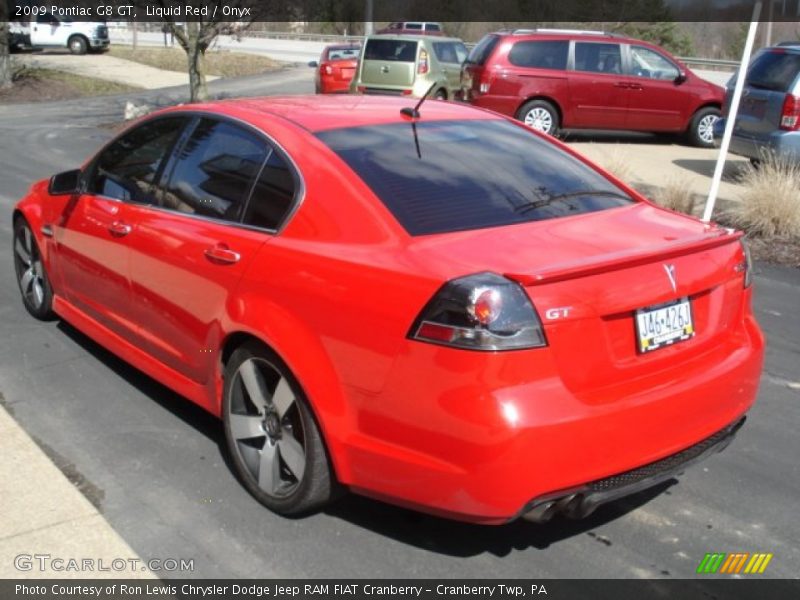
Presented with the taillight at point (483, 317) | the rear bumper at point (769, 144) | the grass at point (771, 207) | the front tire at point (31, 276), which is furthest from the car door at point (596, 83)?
the taillight at point (483, 317)

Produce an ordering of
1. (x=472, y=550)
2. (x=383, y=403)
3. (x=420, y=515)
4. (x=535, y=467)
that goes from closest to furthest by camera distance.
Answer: (x=535, y=467) → (x=383, y=403) → (x=472, y=550) → (x=420, y=515)

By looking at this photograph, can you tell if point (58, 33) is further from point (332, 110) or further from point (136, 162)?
point (332, 110)

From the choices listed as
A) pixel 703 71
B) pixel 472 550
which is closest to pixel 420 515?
pixel 472 550

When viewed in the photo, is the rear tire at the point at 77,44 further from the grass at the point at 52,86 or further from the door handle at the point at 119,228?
the door handle at the point at 119,228

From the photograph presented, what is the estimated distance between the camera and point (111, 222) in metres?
4.75

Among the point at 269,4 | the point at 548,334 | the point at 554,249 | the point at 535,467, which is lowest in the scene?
the point at 535,467

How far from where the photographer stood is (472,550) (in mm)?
3523

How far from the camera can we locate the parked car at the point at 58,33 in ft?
134

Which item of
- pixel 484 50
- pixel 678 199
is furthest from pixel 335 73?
pixel 678 199

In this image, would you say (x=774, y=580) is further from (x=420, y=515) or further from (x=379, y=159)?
(x=379, y=159)

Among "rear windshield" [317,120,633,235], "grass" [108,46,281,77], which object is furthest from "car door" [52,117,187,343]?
"grass" [108,46,281,77]

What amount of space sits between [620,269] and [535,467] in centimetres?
77

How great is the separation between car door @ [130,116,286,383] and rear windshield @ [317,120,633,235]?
1.67 ft

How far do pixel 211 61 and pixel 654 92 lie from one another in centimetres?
2859
